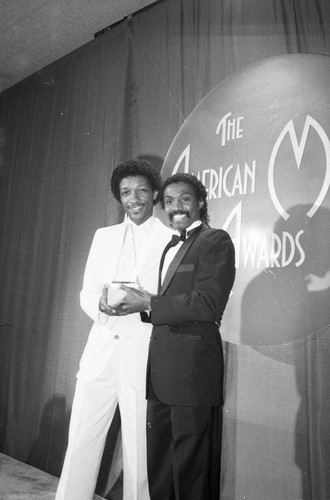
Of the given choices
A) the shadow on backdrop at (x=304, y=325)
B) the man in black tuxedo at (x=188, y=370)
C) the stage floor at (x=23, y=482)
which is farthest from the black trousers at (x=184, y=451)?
the stage floor at (x=23, y=482)

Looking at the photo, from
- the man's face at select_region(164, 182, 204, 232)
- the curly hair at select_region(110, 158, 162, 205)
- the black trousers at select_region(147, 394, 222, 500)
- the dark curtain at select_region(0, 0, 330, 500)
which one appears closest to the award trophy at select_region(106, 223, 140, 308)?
the curly hair at select_region(110, 158, 162, 205)

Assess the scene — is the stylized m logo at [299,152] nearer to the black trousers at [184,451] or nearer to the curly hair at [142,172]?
the curly hair at [142,172]

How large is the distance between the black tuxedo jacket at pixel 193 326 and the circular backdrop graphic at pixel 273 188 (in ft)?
1.78

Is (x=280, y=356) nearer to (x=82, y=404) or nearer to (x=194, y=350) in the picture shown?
(x=194, y=350)

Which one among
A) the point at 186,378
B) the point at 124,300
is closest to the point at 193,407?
the point at 186,378

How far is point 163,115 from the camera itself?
117 inches

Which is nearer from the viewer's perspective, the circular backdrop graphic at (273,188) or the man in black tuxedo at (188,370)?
the man in black tuxedo at (188,370)

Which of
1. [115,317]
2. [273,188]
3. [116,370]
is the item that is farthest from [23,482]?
[273,188]

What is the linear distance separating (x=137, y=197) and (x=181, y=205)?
436 mm

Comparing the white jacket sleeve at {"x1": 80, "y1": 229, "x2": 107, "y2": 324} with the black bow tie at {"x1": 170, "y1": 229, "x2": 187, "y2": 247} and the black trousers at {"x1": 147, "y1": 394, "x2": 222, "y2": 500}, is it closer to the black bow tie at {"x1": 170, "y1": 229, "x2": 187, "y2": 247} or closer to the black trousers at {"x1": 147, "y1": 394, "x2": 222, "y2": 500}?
the black bow tie at {"x1": 170, "y1": 229, "x2": 187, "y2": 247}

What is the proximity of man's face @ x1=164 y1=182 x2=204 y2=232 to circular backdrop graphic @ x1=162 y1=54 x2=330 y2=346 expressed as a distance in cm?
41

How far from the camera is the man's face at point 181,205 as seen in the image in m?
2.13

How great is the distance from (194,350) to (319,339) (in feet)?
2.42

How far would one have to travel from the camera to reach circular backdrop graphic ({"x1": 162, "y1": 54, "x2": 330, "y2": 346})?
2.20 metres
